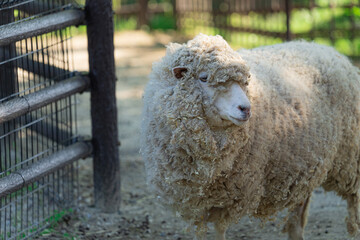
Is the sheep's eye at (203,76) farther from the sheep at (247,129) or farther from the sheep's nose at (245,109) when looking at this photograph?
the sheep's nose at (245,109)

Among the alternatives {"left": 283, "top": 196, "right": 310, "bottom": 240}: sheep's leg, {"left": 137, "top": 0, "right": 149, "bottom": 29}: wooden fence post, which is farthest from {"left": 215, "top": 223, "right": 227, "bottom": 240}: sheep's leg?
{"left": 137, "top": 0, "right": 149, "bottom": 29}: wooden fence post

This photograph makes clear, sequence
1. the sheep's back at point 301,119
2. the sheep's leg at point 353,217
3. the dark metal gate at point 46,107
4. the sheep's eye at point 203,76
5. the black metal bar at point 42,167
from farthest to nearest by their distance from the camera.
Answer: the sheep's leg at point 353,217 < the dark metal gate at point 46,107 < the black metal bar at point 42,167 < the sheep's back at point 301,119 < the sheep's eye at point 203,76

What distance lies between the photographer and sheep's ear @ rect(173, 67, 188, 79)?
281 centimetres

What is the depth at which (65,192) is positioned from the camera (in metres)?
4.34

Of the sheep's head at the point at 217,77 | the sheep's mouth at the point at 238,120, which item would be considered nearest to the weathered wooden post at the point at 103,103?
the sheep's head at the point at 217,77

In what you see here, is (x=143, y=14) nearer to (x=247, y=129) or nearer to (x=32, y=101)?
(x=32, y=101)

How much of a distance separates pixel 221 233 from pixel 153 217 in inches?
43.8

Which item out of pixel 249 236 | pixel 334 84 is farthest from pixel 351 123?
pixel 249 236

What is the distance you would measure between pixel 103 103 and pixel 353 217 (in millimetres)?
2201

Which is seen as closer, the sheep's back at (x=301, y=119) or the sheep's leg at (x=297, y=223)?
the sheep's back at (x=301, y=119)

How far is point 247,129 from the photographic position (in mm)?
2887

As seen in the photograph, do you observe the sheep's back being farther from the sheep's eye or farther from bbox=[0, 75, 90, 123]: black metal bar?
bbox=[0, 75, 90, 123]: black metal bar

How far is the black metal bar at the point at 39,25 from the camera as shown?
124 inches

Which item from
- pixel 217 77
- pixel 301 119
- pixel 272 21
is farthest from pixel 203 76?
pixel 272 21
